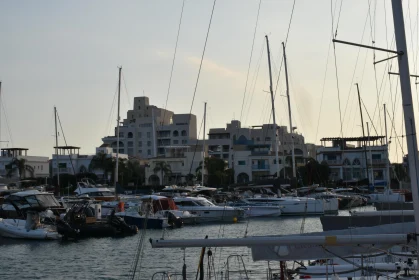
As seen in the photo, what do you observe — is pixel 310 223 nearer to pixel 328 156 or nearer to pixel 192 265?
pixel 192 265

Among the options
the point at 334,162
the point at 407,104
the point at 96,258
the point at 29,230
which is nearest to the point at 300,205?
the point at 29,230

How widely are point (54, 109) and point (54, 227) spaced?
41.1 meters

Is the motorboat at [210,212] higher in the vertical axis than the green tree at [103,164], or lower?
lower

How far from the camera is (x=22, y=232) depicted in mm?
44875

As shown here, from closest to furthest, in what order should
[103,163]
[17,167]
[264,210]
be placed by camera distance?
[264,210] < [103,163] < [17,167]

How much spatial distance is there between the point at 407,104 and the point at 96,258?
86.0ft

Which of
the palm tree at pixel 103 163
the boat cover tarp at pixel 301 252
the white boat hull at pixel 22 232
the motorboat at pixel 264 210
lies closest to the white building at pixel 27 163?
the palm tree at pixel 103 163

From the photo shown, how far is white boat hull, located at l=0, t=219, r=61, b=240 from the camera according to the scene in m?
44.3

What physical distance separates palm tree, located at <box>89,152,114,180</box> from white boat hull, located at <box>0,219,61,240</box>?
67.4 metres

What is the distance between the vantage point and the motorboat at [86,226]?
146 ft

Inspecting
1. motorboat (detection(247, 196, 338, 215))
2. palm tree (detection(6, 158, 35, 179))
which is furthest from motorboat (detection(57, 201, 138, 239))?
palm tree (detection(6, 158, 35, 179))

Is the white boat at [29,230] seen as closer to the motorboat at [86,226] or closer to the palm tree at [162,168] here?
the motorboat at [86,226]

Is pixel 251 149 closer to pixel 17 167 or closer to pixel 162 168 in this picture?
pixel 162 168

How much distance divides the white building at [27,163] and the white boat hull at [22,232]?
72973 mm
